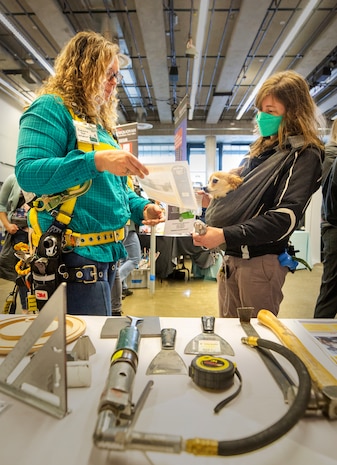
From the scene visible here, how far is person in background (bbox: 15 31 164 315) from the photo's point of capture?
39.2 inches

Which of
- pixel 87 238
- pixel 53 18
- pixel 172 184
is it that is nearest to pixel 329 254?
pixel 172 184

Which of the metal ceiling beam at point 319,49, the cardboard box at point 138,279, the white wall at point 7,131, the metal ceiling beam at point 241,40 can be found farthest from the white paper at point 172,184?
the white wall at point 7,131

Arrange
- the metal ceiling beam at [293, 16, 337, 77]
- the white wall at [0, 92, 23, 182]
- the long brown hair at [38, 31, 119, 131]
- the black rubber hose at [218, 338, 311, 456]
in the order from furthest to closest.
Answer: the white wall at [0, 92, 23, 182]
the metal ceiling beam at [293, 16, 337, 77]
the long brown hair at [38, 31, 119, 131]
the black rubber hose at [218, 338, 311, 456]

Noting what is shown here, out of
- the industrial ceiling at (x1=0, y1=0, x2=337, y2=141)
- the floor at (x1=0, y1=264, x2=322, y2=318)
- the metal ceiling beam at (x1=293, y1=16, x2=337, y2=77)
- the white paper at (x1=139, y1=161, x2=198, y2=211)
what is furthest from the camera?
the metal ceiling beam at (x1=293, y1=16, x2=337, y2=77)

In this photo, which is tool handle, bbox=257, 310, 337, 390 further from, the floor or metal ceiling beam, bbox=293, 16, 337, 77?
metal ceiling beam, bbox=293, 16, 337, 77

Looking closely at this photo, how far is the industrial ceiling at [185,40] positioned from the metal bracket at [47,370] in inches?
143

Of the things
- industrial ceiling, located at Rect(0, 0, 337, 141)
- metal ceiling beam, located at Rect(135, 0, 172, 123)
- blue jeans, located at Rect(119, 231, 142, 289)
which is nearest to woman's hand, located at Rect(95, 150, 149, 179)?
blue jeans, located at Rect(119, 231, 142, 289)

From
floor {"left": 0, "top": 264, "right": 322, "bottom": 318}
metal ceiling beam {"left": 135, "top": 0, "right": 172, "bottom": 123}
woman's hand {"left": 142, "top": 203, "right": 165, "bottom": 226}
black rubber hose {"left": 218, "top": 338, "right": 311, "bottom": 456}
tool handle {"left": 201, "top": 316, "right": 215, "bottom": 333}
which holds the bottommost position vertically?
floor {"left": 0, "top": 264, "right": 322, "bottom": 318}

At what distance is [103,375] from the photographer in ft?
2.22

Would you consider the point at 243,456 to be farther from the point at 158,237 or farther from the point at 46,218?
the point at 158,237

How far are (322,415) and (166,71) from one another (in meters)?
6.52

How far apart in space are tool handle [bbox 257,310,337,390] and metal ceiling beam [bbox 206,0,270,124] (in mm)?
4398

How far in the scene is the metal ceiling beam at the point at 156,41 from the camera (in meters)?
4.03

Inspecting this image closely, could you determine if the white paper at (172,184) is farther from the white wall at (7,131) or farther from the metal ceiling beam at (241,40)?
the white wall at (7,131)
